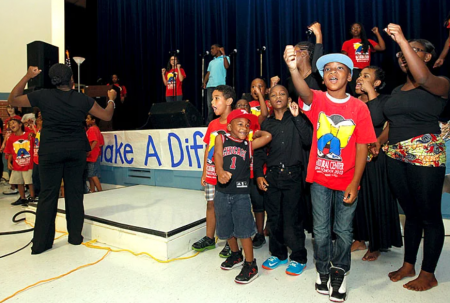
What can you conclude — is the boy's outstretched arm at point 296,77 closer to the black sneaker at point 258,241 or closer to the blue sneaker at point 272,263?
the blue sneaker at point 272,263

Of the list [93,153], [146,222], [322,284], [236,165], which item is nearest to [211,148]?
[236,165]

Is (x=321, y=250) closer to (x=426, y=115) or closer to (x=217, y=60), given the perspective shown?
(x=426, y=115)

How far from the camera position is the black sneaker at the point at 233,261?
1934mm

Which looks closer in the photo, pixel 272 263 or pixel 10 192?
pixel 272 263

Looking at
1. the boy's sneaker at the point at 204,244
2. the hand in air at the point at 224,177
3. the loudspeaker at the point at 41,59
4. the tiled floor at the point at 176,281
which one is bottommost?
the tiled floor at the point at 176,281

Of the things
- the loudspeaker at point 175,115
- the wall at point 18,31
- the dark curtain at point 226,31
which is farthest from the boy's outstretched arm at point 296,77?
the wall at point 18,31

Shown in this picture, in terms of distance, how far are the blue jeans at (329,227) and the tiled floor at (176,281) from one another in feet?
0.60

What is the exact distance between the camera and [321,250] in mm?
1666

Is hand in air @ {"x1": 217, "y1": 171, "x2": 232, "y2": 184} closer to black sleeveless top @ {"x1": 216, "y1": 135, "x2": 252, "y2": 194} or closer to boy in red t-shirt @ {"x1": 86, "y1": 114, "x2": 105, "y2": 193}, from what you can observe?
black sleeveless top @ {"x1": 216, "y1": 135, "x2": 252, "y2": 194}

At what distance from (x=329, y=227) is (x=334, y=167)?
1.17ft

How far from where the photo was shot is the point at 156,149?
4301mm

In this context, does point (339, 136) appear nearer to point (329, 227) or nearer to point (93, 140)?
point (329, 227)

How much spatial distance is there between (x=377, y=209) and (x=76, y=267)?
213cm

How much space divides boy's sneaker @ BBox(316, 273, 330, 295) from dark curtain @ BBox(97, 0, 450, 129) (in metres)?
3.65
